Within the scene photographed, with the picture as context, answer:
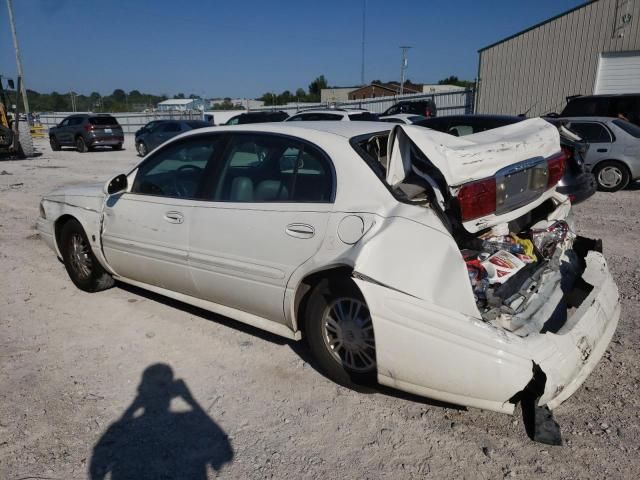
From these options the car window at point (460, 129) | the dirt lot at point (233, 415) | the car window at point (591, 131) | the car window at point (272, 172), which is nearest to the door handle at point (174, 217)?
the car window at point (272, 172)

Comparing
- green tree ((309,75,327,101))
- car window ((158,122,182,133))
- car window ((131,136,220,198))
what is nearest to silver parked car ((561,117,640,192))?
car window ((131,136,220,198))

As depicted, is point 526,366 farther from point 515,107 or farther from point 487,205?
point 515,107

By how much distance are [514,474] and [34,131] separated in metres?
39.3

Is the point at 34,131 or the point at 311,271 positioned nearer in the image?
the point at 311,271

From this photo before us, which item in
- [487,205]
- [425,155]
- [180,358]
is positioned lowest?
[180,358]

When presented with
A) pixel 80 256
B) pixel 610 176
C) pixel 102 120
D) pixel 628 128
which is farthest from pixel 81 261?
pixel 102 120

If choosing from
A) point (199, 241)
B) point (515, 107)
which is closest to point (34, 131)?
point (515, 107)

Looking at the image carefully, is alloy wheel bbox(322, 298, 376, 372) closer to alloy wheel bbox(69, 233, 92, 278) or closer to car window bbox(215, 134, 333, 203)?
car window bbox(215, 134, 333, 203)

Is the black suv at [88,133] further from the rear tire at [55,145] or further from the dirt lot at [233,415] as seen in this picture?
the dirt lot at [233,415]

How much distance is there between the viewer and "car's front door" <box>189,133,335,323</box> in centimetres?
296

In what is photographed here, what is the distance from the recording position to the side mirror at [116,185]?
405cm

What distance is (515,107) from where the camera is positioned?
21531 mm

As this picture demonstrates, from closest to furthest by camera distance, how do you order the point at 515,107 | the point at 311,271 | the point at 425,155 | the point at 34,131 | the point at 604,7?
the point at 425,155 < the point at 311,271 < the point at 604,7 < the point at 515,107 < the point at 34,131

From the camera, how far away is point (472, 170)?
9.04 ft
